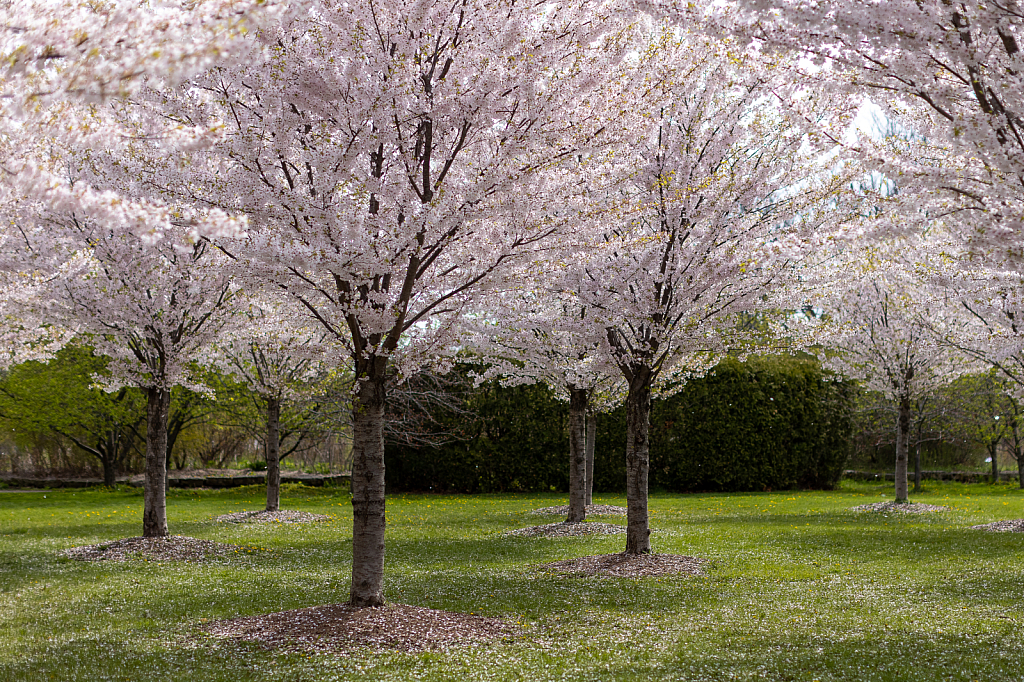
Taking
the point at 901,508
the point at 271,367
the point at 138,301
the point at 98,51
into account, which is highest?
the point at 98,51

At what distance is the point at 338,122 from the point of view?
22.6 feet

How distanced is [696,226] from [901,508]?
973 cm

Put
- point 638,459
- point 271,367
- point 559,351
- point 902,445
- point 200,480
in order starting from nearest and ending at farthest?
point 638,459
point 559,351
point 271,367
point 902,445
point 200,480

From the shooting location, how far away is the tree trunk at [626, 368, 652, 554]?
9.95m

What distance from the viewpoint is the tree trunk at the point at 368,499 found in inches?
273

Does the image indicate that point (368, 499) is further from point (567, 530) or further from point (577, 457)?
point (577, 457)

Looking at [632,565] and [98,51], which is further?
[632,565]

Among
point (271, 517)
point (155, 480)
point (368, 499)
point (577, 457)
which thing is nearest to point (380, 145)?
point (368, 499)

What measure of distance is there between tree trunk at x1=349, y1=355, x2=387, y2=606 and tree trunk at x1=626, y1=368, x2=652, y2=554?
154 inches

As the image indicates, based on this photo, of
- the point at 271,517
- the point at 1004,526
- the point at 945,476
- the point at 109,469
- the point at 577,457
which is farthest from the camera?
the point at 945,476

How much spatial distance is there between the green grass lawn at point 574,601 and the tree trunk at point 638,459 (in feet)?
3.53

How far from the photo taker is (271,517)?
15500 mm

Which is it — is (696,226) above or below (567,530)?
above

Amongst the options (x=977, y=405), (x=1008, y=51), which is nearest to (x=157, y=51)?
(x=1008, y=51)
